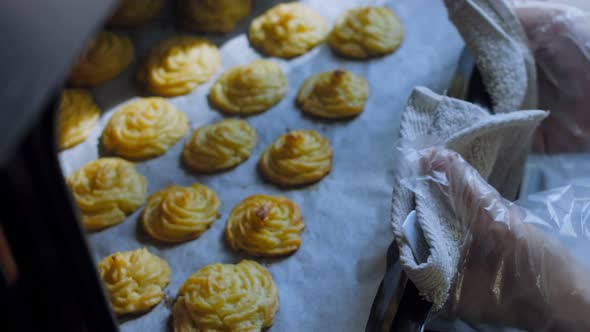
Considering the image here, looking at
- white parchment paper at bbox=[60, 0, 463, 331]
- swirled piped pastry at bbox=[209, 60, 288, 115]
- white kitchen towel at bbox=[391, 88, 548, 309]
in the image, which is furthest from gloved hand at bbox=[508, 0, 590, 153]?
swirled piped pastry at bbox=[209, 60, 288, 115]

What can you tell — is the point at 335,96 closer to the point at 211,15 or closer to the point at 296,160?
the point at 296,160

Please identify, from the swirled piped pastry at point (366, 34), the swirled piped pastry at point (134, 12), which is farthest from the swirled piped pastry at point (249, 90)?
the swirled piped pastry at point (134, 12)

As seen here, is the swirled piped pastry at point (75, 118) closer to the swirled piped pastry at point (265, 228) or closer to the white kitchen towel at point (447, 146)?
the swirled piped pastry at point (265, 228)

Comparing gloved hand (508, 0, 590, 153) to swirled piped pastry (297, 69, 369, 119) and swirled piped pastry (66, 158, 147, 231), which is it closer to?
swirled piped pastry (297, 69, 369, 119)

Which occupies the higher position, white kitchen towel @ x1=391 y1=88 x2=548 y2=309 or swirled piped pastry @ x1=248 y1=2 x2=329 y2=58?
white kitchen towel @ x1=391 y1=88 x2=548 y2=309

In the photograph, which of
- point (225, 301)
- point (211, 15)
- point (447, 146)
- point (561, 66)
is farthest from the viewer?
point (211, 15)

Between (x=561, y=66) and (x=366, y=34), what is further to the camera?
(x=366, y=34)

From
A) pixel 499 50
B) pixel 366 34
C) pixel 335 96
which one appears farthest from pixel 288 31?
pixel 499 50
